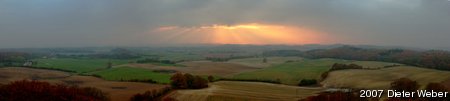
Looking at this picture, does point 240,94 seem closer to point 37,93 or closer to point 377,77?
point 37,93

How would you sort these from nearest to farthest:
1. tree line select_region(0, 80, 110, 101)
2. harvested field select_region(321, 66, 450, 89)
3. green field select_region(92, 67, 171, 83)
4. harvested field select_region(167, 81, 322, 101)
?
1. tree line select_region(0, 80, 110, 101)
2. harvested field select_region(167, 81, 322, 101)
3. harvested field select_region(321, 66, 450, 89)
4. green field select_region(92, 67, 171, 83)

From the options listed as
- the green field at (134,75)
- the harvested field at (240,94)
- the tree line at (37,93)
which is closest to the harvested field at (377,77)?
the harvested field at (240,94)

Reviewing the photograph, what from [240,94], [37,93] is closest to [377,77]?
[240,94]

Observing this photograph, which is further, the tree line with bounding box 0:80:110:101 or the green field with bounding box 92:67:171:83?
the green field with bounding box 92:67:171:83

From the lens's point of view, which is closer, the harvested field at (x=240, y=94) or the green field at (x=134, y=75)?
the harvested field at (x=240, y=94)

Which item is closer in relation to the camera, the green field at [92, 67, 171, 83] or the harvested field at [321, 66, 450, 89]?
the harvested field at [321, 66, 450, 89]

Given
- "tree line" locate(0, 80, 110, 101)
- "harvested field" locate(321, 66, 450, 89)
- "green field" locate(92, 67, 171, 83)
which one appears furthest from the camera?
"green field" locate(92, 67, 171, 83)

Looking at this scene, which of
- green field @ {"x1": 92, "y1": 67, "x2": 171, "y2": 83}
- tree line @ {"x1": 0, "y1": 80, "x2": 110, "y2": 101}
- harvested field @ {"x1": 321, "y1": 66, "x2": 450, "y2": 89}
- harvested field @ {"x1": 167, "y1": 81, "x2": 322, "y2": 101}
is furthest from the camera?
green field @ {"x1": 92, "y1": 67, "x2": 171, "y2": 83}

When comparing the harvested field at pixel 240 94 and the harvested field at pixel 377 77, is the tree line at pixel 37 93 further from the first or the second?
the harvested field at pixel 377 77

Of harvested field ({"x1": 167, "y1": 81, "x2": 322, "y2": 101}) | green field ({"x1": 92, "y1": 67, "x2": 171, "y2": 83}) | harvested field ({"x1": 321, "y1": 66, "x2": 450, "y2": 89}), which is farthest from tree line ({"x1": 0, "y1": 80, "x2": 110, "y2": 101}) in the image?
harvested field ({"x1": 321, "y1": 66, "x2": 450, "y2": 89})

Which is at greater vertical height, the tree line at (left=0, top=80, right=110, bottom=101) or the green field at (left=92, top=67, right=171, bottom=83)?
the tree line at (left=0, top=80, right=110, bottom=101)

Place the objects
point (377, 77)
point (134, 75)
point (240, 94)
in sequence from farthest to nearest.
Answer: point (134, 75) < point (377, 77) < point (240, 94)

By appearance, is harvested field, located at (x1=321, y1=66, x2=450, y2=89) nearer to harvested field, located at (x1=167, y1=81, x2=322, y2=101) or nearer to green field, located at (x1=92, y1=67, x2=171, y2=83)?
harvested field, located at (x1=167, y1=81, x2=322, y2=101)
